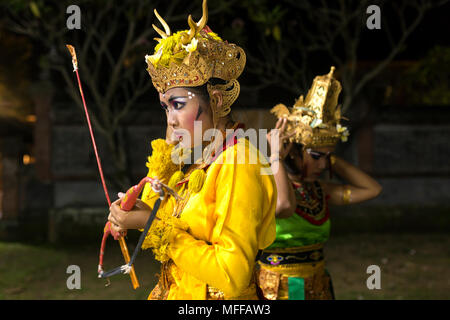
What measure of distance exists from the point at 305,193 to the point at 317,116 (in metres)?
0.59

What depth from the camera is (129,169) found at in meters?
10.4

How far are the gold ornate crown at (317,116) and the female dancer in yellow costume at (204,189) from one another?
1.58 meters

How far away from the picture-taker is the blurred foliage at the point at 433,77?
41.2 feet

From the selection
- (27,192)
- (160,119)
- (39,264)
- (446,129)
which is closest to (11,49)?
(27,192)

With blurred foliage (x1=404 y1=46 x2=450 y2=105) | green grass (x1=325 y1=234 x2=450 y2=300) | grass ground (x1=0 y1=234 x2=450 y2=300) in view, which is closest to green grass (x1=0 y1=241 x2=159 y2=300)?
grass ground (x1=0 y1=234 x2=450 y2=300)

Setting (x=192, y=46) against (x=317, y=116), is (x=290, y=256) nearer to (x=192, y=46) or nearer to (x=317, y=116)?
(x=317, y=116)

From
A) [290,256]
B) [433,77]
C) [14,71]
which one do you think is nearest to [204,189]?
[290,256]

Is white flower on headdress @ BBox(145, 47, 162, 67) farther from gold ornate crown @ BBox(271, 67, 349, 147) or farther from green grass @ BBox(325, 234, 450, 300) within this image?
green grass @ BBox(325, 234, 450, 300)

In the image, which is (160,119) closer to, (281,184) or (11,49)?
(281,184)

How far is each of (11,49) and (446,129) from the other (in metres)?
15.2

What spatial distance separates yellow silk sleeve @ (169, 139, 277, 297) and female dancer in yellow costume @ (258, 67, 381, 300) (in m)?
1.30

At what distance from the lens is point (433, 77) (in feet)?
42.5

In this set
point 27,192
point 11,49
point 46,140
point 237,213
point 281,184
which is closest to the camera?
point 237,213

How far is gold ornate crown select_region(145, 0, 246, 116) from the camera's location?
192 centimetres
